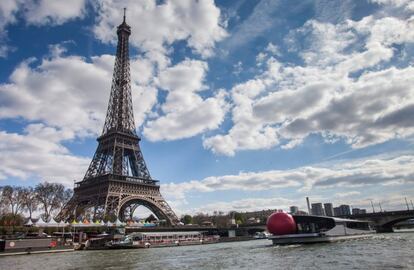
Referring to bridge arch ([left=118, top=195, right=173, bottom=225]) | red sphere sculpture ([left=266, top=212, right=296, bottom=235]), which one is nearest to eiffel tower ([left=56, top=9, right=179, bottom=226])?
bridge arch ([left=118, top=195, right=173, bottom=225])

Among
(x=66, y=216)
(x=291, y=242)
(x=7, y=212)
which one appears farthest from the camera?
(x=66, y=216)

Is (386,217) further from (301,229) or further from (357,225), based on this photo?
(301,229)

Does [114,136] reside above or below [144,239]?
above

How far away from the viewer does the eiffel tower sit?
9769 cm

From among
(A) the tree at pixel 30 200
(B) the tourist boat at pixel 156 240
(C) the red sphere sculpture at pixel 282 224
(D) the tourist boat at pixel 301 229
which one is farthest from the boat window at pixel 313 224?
(A) the tree at pixel 30 200

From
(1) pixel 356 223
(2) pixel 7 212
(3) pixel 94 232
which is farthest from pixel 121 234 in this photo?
(1) pixel 356 223

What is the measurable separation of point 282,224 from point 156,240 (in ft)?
124

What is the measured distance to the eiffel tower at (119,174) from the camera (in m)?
97.7

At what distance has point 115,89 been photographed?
Result: 390 feet

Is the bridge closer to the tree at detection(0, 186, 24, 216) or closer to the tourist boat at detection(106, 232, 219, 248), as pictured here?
the tourist boat at detection(106, 232, 219, 248)

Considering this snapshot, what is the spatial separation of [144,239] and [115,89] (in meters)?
54.1

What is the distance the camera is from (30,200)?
307ft

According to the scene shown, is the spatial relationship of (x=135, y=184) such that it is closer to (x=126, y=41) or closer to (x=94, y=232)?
(x=94, y=232)

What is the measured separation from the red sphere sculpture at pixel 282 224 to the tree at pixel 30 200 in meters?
63.9
